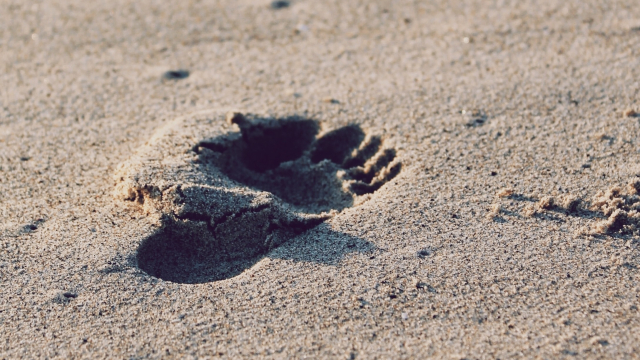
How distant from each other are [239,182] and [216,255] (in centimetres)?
32

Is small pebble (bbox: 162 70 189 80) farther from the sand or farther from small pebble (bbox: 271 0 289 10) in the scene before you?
small pebble (bbox: 271 0 289 10)

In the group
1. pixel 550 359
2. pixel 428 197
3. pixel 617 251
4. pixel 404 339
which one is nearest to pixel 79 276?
pixel 404 339

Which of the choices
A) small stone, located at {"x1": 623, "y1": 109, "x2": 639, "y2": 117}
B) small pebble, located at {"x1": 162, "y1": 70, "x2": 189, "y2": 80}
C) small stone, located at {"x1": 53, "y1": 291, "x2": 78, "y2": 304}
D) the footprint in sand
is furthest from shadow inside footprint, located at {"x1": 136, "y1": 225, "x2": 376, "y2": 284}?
small stone, located at {"x1": 623, "y1": 109, "x2": 639, "y2": 117}

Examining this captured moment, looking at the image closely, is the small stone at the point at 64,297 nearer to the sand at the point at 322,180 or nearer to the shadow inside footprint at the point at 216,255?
the sand at the point at 322,180

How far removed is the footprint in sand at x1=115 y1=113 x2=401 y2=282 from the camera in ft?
6.01

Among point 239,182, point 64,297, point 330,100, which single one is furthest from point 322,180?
point 64,297

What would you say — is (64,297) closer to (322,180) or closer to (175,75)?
(322,180)

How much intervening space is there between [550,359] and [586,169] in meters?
0.76

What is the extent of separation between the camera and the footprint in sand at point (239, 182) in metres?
1.83

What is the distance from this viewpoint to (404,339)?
151 centimetres

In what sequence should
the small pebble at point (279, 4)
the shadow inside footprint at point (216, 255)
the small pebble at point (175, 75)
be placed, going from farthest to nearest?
the small pebble at point (279, 4), the small pebble at point (175, 75), the shadow inside footprint at point (216, 255)

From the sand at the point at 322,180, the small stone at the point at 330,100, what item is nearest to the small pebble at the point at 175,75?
the sand at the point at 322,180

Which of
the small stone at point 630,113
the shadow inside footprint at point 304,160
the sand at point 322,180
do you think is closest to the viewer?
the sand at point 322,180

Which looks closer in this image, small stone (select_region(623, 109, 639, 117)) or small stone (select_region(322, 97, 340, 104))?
small stone (select_region(623, 109, 639, 117))
